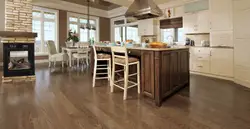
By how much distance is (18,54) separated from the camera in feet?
13.5

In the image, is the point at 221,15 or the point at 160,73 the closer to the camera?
the point at 160,73

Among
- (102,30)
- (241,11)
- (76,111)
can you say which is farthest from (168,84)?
(102,30)

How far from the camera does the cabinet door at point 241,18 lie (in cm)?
352

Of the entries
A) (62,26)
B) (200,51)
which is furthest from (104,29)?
(200,51)

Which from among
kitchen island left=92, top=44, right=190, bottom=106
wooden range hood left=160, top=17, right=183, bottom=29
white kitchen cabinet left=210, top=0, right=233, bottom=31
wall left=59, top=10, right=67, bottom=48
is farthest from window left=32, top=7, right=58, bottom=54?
white kitchen cabinet left=210, top=0, right=233, bottom=31

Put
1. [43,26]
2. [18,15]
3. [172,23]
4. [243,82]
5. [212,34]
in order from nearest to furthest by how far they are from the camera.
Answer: [243,82]
[18,15]
[212,34]
[172,23]
[43,26]

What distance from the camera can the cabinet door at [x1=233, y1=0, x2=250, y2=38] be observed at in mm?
3520

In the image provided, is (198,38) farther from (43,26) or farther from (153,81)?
(43,26)

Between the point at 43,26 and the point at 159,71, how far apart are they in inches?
276

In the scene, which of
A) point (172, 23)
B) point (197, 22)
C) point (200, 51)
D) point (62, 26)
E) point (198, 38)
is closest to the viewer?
point (200, 51)

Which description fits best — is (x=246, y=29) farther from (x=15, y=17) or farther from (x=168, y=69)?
(x=15, y=17)

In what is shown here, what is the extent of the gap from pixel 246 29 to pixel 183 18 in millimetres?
2336

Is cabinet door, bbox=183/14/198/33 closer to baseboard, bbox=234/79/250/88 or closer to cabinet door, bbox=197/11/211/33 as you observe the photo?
cabinet door, bbox=197/11/211/33

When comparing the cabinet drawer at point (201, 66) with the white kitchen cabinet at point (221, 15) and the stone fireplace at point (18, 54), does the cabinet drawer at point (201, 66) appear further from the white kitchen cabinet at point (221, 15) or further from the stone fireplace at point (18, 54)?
the stone fireplace at point (18, 54)
